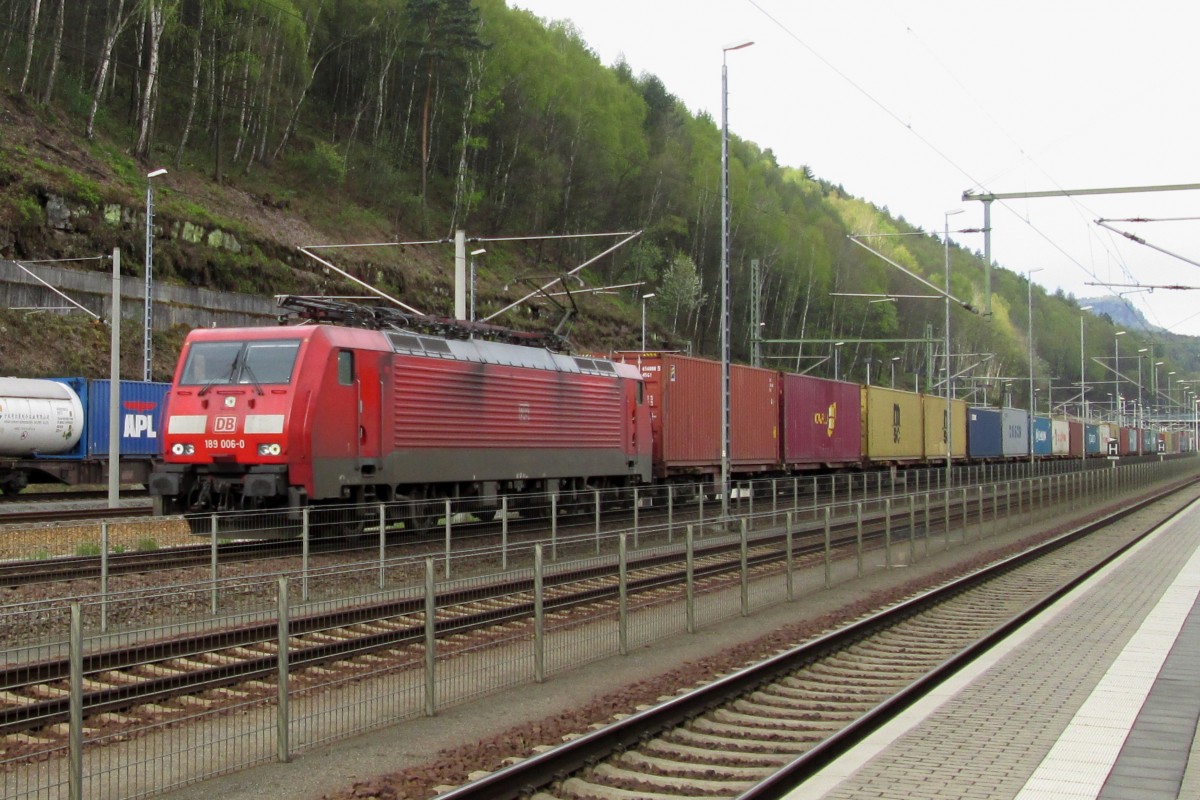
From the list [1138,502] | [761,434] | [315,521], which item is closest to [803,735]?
[315,521]

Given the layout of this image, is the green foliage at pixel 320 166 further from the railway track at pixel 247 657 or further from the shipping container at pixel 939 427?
the railway track at pixel 247 657

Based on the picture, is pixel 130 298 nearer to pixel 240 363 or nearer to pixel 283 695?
pixel 240 363

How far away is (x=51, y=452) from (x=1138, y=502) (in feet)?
116

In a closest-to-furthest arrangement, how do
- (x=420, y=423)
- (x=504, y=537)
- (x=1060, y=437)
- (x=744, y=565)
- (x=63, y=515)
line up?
(x=744, y=565)
(x=504, y=537)
(x=420, y=423)
(x=63, y=515)
(x=1060, y=437)

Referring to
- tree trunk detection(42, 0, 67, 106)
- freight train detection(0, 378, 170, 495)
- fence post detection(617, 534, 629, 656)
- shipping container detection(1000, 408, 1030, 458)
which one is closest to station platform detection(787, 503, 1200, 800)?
fence post detection(617, 534, 629, 656)

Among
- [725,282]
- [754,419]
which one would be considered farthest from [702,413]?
[725,282]

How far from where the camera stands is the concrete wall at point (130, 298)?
129 ft

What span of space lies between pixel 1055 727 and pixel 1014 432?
178 ft

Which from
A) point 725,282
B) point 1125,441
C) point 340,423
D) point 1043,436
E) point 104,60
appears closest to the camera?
point 340,423

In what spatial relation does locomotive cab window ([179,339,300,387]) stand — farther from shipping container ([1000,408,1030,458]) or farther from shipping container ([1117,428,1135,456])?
shipping container ([1117,428,1135,456])

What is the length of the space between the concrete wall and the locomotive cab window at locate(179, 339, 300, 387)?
66.0 feet

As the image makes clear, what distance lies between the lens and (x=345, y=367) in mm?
19141

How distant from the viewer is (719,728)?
9.16 meters

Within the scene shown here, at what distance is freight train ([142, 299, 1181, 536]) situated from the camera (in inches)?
726
